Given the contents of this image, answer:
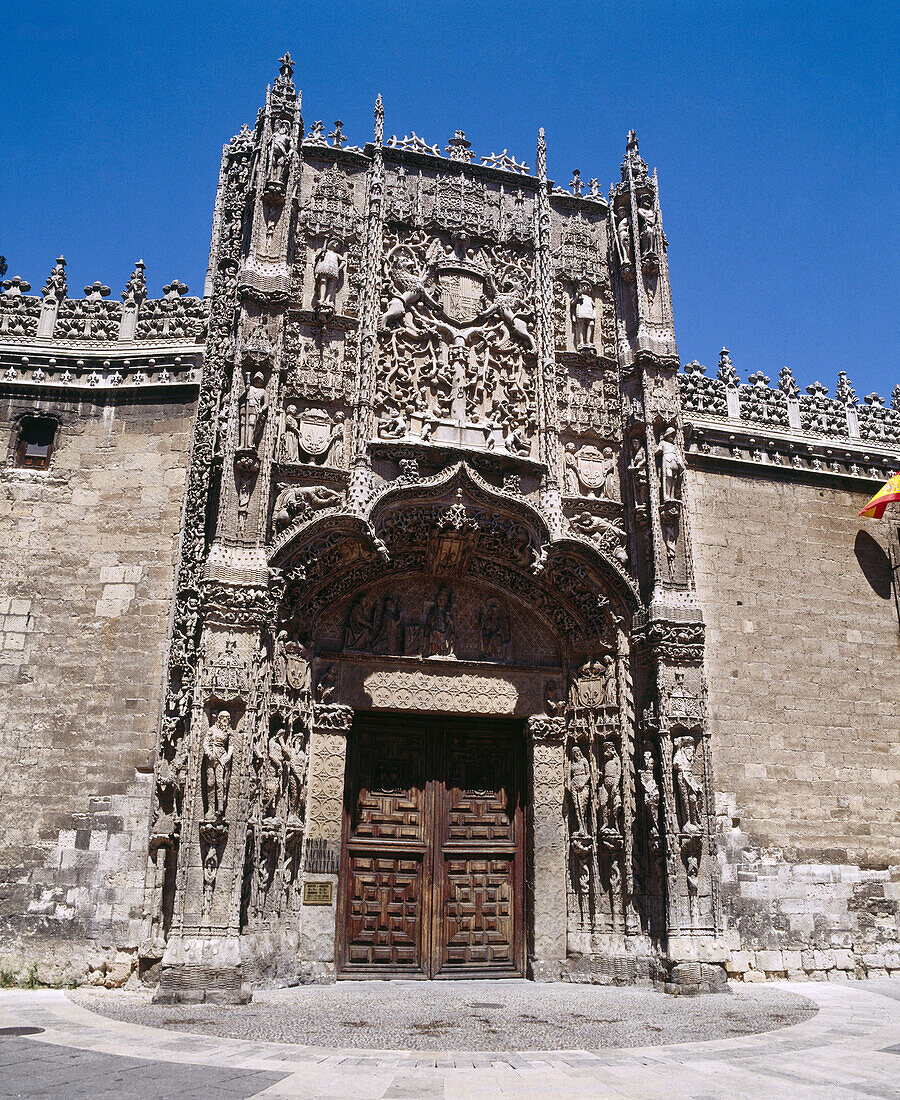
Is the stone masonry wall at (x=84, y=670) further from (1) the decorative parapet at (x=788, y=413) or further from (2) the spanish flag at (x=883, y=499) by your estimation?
(2) the spanish flag at (x=883, y=499)

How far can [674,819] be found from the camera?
11.0m

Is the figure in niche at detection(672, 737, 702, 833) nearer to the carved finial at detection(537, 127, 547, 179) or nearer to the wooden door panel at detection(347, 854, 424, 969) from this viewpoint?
the wooden door panel at detection(347, 854, 424, 969)

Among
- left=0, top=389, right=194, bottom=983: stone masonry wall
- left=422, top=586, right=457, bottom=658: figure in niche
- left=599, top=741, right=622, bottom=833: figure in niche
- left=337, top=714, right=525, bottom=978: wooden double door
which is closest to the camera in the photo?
left=0, top=389, right=194, bottom=983: stone masonry wall

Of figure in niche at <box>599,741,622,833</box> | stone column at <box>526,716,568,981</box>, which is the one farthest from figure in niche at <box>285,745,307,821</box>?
figure in niche at <box>599,741,622,833</box>

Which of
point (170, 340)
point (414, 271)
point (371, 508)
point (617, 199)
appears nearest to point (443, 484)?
point (371, 508)

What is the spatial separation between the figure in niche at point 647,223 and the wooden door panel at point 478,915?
371 inches

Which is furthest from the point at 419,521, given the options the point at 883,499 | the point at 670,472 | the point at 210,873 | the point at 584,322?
the point at 883,499

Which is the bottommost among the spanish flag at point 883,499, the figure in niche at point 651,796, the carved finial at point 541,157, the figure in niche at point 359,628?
the figure in niche at point 651,796

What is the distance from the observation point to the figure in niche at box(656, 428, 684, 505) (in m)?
12.4

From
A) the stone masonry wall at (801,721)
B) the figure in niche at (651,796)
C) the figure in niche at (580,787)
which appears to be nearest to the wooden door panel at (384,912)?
the figure in niche at (580,787)

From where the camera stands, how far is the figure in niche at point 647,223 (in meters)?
14.0

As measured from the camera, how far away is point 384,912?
11.5m

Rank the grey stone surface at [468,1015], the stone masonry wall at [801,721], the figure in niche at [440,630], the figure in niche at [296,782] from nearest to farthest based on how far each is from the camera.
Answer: the grey stone surface at [468,1015], the figure in niche at [296,782], the stone masonry wall at [801,721], the figure in niche at [440,630]

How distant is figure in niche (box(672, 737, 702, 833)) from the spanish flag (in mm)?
6020
